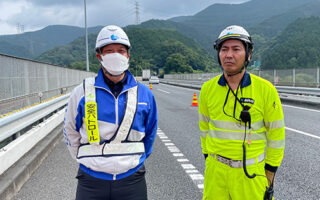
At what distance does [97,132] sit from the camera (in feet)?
7.07

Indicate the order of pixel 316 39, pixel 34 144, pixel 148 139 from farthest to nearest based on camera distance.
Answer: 1. pixel 316 39
2. pixel 34 144
3. pixel 148 139

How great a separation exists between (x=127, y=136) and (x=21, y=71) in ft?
22.2

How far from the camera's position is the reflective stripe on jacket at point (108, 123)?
7.07ft

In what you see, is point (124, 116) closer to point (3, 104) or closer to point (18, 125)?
point (18, 125)

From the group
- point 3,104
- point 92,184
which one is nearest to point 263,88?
point 92,184

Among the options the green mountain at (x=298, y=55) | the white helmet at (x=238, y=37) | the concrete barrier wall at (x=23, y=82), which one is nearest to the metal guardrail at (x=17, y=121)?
the concrete barrier wall at (x=23, y=82)

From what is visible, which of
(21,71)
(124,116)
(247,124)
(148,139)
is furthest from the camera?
(21,71)

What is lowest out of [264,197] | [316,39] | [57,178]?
[57,178]

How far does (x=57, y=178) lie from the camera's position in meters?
4.71

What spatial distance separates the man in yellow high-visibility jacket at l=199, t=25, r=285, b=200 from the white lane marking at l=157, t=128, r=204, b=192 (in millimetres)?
1912

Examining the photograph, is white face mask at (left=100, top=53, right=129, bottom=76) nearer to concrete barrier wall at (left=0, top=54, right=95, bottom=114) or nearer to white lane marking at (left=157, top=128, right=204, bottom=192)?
white lane marking at (left=157, top=128, right=204, bottom=192)

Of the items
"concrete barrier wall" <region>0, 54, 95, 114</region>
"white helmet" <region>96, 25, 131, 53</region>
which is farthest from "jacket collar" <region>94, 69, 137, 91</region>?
"concrete barrier wall" <region>0, 54, 95, 114</region>

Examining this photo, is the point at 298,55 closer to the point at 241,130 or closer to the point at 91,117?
the point at 241,130

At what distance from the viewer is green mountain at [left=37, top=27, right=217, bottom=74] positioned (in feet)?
455
